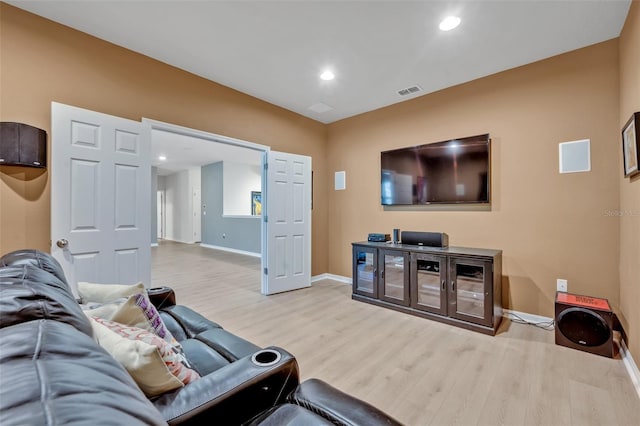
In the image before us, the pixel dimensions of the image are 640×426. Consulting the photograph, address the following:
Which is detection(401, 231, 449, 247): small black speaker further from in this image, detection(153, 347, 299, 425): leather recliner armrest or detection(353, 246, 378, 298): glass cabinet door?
detection(153, 347, 299, 425): leather recliner armrest

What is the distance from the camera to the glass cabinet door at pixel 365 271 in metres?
3.51

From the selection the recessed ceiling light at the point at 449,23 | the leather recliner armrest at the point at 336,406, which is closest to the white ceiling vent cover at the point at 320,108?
the recessed ceiling light at the point at 449,23

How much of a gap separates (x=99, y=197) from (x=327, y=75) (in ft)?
8.41

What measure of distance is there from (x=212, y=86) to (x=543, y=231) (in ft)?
13.0

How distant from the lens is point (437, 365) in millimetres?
2119

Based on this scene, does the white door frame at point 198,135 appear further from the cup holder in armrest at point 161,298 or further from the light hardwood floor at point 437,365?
the cup holder in armrest at point 161,298

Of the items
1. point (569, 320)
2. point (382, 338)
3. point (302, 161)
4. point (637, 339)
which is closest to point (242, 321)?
point (382, 338)

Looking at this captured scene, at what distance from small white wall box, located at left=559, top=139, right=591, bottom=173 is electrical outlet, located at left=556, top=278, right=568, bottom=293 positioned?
1.06m

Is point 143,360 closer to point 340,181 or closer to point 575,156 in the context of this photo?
point 575,156

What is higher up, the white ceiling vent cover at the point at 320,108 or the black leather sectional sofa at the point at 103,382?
the white ceiling vent cover at the point at 320,108

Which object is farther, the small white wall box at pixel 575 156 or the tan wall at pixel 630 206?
the small white wall box at pixel 575 156

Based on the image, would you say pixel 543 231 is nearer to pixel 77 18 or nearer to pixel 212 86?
pixel 212 86

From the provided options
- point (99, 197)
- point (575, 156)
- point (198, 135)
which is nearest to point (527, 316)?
point (575, 156)

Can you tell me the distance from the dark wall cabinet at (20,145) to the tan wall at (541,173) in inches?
149
